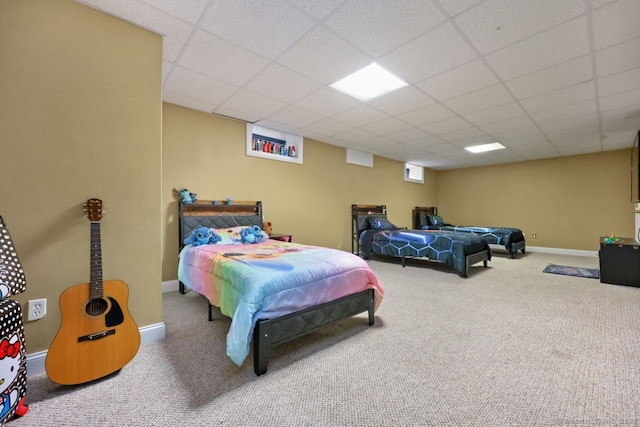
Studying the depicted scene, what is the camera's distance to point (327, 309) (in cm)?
214

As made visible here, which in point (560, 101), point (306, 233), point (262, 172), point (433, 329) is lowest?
point (433, 329)

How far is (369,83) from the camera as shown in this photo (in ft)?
10.2

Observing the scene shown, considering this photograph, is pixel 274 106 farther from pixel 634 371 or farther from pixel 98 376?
pixel 634 371

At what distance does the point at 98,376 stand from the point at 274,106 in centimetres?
337

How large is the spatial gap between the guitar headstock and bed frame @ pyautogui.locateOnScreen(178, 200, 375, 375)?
4.26 feet

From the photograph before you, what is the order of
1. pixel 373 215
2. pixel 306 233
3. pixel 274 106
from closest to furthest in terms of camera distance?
pixel 274 106 < pixel 306 233 < pixel 373 215

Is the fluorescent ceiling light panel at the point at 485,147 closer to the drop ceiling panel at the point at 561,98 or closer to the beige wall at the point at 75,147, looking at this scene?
the drop ceiling panel at the point at 561,98

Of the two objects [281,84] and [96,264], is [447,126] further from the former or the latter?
[96,264]

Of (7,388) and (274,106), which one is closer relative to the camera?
(7,388)

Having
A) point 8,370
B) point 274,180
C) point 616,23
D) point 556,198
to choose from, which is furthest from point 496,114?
point 8,370

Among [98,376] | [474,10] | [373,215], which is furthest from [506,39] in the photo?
[373,215]

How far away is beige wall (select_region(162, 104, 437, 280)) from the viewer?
3.72 metres

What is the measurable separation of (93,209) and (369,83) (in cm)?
291

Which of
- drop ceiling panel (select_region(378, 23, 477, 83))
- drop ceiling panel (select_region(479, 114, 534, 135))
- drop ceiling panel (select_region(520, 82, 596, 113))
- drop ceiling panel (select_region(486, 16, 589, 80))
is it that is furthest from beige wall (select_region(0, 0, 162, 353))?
drop ceiling panel (select_region(479, 114, 534, 135))
